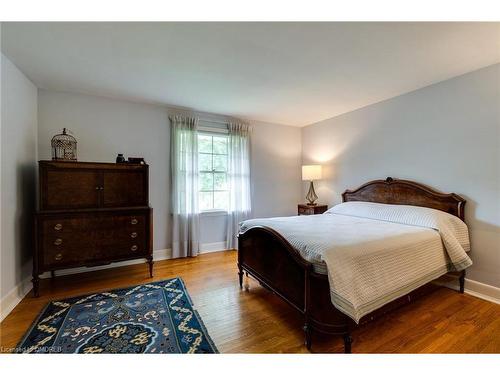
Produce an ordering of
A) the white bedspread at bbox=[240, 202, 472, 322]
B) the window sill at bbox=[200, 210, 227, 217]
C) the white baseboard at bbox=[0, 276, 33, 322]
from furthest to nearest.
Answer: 1. the window sill at bbox=[200, 210, 227, 217]
2. the white baseboard at bbox=[0, 276, 33, 322]
3. the white bedspread at bbox=[240, 202, 472, 322]

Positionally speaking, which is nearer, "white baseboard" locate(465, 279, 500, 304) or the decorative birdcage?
"white baseboard" locate(465, 279, 500, 304)

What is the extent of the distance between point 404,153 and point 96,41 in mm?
3481

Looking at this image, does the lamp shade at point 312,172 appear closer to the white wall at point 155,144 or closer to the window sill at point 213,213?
the white wall at point 155,144

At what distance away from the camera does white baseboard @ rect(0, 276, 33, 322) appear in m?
1.93

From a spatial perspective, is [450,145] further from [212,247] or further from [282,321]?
[212,247]

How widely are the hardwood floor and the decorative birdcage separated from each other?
1.44 meters

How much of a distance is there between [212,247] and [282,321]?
2134 millimetres

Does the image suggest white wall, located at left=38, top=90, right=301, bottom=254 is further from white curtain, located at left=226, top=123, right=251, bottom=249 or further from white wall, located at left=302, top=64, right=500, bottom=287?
white wall, located at left=302, top=64, right=500, bottom=287

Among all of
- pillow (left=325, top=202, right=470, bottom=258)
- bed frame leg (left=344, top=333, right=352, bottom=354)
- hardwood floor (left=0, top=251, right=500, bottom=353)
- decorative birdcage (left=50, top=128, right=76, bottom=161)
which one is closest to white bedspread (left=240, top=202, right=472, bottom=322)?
pillow (left=325, top=202, right=470, bottom=258)

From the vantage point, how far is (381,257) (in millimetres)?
1648

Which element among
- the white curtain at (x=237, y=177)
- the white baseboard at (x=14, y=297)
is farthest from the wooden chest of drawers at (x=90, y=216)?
the white curtain at (x=237, y=177)

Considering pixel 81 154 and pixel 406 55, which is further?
pixel 81 154
